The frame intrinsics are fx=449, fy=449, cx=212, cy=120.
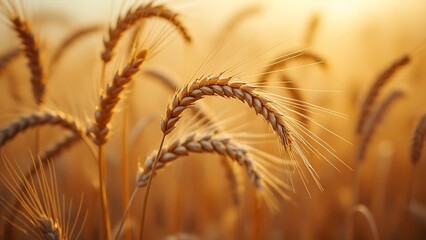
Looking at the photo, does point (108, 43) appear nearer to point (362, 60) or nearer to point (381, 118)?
point (381, 118)

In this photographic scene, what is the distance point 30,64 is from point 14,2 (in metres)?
0.30

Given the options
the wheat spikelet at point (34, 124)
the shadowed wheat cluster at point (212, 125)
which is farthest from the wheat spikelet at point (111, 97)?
the wheat spikelet at point (34, 124)

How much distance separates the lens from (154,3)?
1579mm

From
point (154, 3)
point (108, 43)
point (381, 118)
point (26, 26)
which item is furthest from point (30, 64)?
point (381, 118)

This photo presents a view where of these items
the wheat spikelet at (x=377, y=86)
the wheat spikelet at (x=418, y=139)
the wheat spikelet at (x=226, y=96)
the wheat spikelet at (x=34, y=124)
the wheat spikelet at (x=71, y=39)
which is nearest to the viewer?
the wheat spikelet at (x=226, y=96)

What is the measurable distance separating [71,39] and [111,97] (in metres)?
1.38

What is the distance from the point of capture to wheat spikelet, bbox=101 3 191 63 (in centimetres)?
150

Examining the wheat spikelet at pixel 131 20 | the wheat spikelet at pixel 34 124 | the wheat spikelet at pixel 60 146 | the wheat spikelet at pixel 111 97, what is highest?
the wheat spikelet at pixel 131 20

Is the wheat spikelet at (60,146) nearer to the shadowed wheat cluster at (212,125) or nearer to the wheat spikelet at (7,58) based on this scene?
the shadowed wheat cluster at (212,125)

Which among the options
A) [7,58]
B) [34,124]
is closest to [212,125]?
[34,124]

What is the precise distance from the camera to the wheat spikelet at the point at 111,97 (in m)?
1.33

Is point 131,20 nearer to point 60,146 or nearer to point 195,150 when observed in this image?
point 195,150

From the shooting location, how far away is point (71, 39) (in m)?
2.56

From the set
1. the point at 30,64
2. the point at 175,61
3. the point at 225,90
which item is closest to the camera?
the point at 225,90
